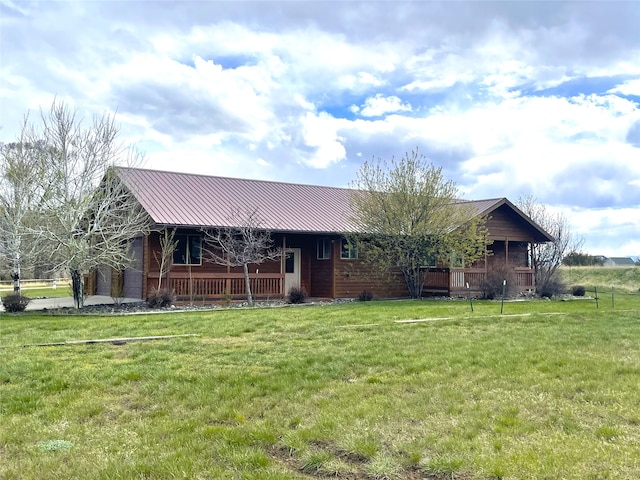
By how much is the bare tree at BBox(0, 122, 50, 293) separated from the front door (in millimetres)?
8658

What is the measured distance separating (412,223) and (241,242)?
607cm

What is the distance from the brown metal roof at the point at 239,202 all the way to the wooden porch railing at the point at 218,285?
5.47 feet

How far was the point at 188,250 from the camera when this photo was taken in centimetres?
1944

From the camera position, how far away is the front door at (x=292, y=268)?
22047 mm

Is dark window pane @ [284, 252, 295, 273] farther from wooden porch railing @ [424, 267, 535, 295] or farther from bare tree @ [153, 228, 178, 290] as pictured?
wooden porch railing @ [424, 267, 535, 295]

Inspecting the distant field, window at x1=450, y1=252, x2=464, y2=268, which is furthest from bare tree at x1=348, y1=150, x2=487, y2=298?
the distant field

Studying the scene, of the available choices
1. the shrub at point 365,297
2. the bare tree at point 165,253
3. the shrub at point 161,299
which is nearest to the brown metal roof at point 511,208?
the shrub at point 365,297

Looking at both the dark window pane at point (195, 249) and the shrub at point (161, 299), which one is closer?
the shrub at point (161, 299)

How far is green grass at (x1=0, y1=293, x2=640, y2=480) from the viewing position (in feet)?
14.7

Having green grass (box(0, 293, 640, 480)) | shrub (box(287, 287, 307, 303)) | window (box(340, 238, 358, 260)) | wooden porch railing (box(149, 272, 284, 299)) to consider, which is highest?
window (box(340, 238, 358, 260))

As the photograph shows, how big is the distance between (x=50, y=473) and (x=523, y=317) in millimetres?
10936

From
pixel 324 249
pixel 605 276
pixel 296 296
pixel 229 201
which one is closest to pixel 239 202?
pixel 229 201

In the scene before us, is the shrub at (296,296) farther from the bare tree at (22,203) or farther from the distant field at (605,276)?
the distant field at (605,276)

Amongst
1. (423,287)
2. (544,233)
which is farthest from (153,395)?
(544,233)
